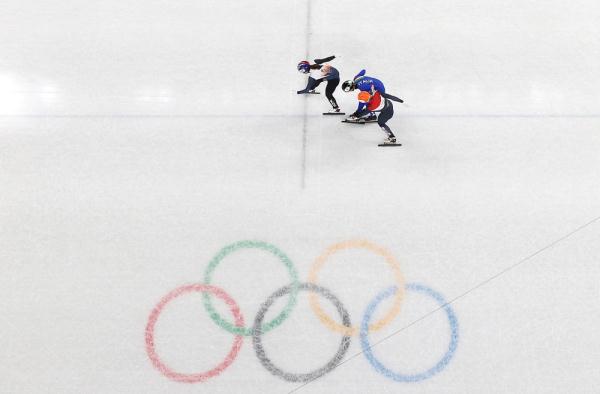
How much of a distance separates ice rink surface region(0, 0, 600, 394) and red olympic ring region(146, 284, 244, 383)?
0.05 ft

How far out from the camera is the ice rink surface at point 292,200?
Answer: 3.02m

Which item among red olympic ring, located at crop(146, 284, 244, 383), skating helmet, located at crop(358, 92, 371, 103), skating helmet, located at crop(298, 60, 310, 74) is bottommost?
red olympic ring, located at crop(146, 284, 244, 383)

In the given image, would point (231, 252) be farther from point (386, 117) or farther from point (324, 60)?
point (324, 60)

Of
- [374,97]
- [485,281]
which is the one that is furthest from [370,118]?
[485,281]

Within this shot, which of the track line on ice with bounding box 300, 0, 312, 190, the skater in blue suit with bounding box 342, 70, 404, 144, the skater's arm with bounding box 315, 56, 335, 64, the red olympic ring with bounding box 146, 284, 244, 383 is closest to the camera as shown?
the red olympic ring with bounding box 146, 284, 244, 383

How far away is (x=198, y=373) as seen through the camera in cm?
296

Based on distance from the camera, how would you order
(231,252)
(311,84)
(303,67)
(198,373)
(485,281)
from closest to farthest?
(198,373) → (485,281) → (231,252) → (303,67) → (311,84)

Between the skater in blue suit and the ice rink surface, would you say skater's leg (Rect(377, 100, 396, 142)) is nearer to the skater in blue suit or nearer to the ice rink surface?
the skater in blue suit

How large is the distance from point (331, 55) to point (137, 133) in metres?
2.18

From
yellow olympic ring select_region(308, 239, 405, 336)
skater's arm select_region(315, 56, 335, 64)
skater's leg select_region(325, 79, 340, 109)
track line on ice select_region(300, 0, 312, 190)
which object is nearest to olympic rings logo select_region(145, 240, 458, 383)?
yellow olympic ring select_region(308, 239, 405, 336)

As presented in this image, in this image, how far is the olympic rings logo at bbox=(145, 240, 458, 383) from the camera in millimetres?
→ 2965

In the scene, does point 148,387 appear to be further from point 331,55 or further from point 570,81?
point 570,81

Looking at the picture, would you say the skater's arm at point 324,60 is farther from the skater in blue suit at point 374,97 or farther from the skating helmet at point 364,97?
the skating helmet at point 364,97

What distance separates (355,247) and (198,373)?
150 centimetres
